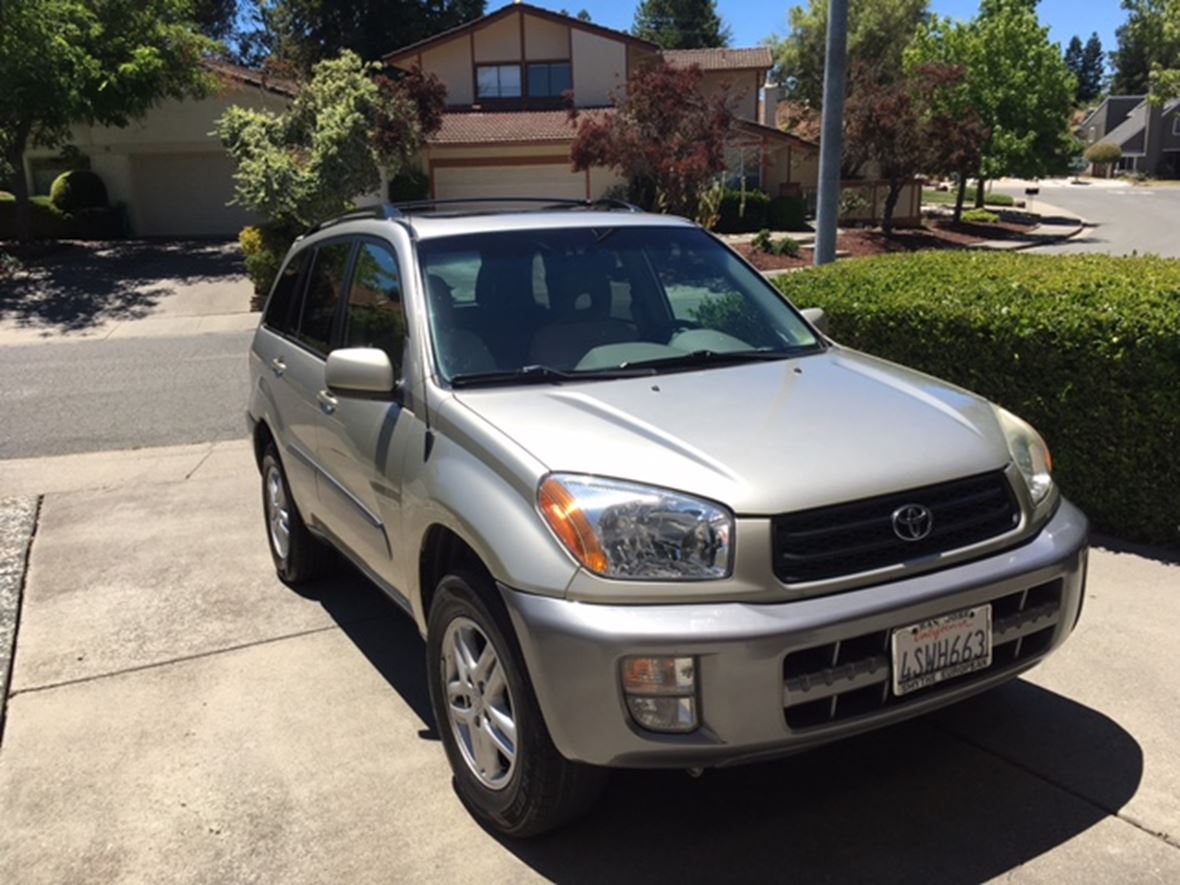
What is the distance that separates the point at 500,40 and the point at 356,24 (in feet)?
34.3

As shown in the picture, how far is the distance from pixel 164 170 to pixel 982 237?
25491 millimetres

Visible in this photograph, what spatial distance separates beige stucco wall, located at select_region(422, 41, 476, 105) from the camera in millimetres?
34375

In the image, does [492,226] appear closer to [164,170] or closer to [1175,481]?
[1175,481]

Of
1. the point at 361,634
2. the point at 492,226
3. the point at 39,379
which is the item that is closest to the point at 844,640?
the point at 492,226

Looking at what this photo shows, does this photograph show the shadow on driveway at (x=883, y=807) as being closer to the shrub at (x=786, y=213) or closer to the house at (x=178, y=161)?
the house at (x=178, y=161)

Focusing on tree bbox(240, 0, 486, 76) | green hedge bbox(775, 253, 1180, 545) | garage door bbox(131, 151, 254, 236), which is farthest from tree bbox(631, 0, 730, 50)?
green hedge bbox(775, 253, 1180, 545)

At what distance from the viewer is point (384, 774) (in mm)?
3602

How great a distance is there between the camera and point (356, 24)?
41.7m

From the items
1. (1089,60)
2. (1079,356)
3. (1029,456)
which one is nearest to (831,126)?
(1079,356)

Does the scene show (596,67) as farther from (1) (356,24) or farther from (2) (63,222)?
(2) (63,222)

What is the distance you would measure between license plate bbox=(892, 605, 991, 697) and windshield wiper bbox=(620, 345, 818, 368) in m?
1.31

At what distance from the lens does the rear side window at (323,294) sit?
15.1 feet

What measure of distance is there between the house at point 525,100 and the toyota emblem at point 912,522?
29.9m

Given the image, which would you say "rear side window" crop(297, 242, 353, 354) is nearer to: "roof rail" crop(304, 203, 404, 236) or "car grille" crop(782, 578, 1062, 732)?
"roof rail" crop(304, 203, 404, 236)
